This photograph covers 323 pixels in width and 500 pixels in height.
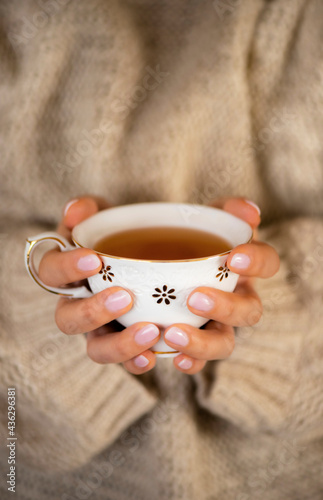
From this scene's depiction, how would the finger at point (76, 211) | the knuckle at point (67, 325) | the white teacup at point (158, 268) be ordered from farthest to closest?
the finger at point (76, 211), the knuckle at point (67, 325), the white teacup at point (158, 268)

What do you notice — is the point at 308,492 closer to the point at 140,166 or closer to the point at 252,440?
the point at 252,440

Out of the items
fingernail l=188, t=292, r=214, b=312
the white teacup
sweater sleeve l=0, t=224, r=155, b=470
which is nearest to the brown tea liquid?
the white teacup

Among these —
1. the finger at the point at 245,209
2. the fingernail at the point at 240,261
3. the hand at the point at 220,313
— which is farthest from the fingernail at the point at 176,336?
the finger at the point at 245,209

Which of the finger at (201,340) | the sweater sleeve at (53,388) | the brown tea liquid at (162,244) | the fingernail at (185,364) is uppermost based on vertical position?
the brown tea liquid at (162,244)

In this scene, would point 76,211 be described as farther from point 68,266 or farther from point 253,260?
point 253,260

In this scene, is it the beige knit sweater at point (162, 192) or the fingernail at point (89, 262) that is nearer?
the fingernail at point (89, 262)

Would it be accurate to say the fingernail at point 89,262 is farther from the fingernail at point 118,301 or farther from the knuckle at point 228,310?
the knuckle at point 228,310
